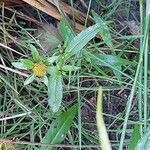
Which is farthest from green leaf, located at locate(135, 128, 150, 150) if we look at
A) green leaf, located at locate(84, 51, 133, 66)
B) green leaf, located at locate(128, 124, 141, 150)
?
green leaf, located at locate(84, 51, 133, 66)

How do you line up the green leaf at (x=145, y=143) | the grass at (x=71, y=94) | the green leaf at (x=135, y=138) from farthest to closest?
the grass at (x=71, y=94), the green leaf at (x=135, y=138), the green leaf at (x=145, y=143)

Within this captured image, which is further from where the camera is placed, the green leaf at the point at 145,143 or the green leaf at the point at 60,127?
the green leaf at the point at 60,127

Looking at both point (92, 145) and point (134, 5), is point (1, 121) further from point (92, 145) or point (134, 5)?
point (134, 5)

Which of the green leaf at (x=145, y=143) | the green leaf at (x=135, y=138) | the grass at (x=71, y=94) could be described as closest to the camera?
the green leaf at (x=145, y=143)

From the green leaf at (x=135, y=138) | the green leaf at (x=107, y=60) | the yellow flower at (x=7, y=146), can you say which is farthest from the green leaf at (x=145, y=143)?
the yellow flower at (x=7, y=146)

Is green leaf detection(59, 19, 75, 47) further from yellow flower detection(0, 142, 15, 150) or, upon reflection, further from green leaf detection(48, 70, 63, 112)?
yellow flower detection(0, 142, 15, 150)

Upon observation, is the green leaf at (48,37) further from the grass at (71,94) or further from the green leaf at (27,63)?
the green leaf at (27,63)

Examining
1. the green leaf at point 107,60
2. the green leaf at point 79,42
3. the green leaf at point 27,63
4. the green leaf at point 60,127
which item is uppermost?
the green leaf at point 79,42
